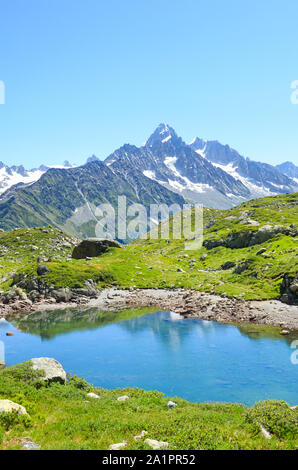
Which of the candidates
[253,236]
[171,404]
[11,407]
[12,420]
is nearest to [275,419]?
[171,404]

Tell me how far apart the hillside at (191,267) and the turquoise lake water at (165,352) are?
40.2 feet

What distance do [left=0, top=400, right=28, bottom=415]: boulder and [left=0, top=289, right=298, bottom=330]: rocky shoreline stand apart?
3833 centimetres

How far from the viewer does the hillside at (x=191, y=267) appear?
62.3 meters

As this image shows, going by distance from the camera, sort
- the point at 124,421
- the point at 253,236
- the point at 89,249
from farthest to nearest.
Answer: the point at 89,249 → the point at 253,236 → the point at 124,421

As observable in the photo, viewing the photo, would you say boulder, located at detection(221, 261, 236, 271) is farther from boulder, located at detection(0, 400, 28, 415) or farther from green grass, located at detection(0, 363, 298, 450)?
boulder, located at detection(0, 400, 28, 415)

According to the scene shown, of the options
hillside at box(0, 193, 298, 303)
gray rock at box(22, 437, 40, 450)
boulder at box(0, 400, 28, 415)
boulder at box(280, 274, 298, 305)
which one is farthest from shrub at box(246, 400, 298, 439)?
hillside at box(0, 193, 298, 303)

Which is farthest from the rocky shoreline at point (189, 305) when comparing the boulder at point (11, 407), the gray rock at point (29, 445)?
the gray rock at point (29, 445)

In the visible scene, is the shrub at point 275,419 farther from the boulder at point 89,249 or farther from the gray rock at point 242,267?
the boulder at point 89,249

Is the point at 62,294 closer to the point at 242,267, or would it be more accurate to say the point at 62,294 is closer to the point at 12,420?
the point at 242,267

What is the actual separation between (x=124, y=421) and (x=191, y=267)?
73.0m

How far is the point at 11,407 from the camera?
1659 centimetres

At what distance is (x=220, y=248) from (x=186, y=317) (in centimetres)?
4958
